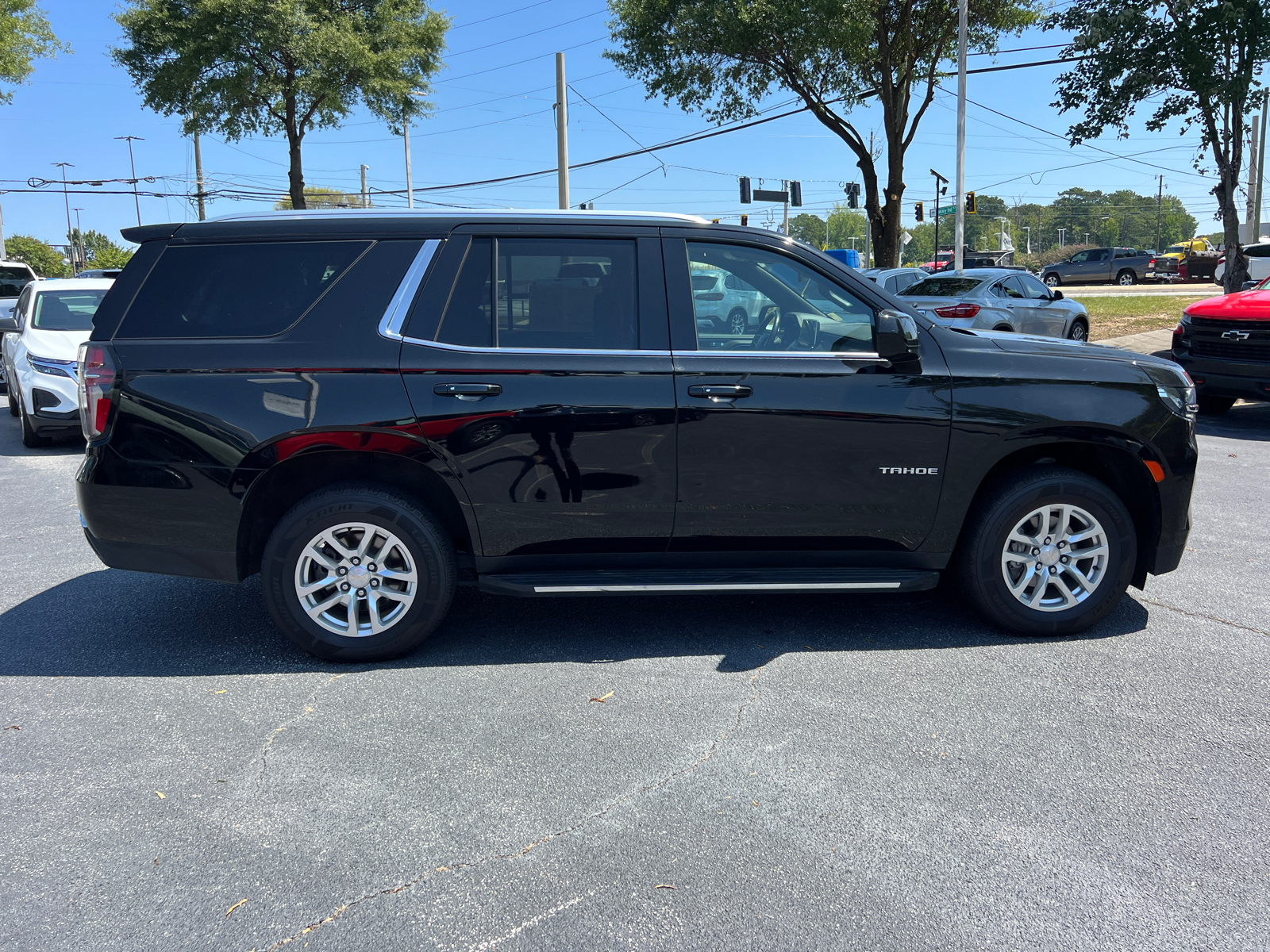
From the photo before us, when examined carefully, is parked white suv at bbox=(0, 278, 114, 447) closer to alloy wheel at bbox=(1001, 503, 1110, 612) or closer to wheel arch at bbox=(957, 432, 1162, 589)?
wheel arch at bbox=(957, 432, 1162, 589)

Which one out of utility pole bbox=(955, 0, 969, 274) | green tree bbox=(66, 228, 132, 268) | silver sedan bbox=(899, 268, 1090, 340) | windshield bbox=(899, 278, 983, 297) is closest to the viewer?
silver sedan bbox=(899, 268, 1090, 340)

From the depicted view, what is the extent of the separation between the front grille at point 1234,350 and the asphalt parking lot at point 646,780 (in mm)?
6157

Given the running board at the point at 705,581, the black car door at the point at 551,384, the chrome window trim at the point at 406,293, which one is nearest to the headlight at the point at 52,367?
the chrome window trim at the point at 406,293

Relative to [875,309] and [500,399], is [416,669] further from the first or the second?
[875,309]

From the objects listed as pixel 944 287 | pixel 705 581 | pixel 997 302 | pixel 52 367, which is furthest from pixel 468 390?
pixel 944 287

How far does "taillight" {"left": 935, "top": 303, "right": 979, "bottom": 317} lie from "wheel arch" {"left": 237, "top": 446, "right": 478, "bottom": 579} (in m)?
11.6

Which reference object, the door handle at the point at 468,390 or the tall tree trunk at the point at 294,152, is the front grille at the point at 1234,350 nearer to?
the door handle at the point at 468,390

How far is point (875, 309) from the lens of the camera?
14.1 ft

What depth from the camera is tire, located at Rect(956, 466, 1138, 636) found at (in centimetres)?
438

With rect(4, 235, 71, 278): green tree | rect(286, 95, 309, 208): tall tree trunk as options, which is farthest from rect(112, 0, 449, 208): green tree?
rect(4, 235, 71, 278): green tree

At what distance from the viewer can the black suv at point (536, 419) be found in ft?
13.5

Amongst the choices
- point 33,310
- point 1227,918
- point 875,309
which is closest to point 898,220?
point 33,310

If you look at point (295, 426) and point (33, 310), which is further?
point (33, 310)

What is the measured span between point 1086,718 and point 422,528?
275 cm
